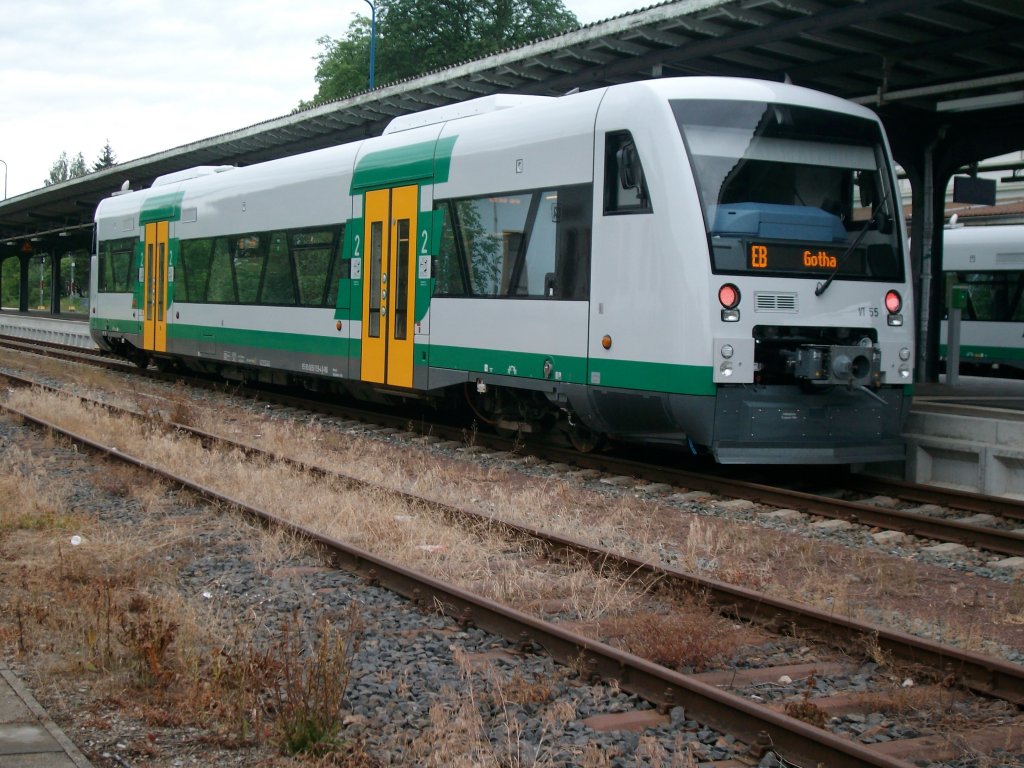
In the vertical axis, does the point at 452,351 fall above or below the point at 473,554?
above

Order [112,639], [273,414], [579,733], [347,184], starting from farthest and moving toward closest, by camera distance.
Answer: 1. [273,414]
2. [347,184]
3. [112,639]
4. [579,733]

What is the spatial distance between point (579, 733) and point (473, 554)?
3.07m

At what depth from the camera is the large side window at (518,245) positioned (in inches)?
422

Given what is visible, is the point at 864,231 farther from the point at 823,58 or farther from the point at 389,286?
the point at 389,286

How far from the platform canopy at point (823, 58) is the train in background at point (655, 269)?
1787 mm

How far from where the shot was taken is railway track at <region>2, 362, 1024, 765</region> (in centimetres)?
439

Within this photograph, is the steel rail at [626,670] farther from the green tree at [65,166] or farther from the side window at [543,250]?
the green tree at [65,166]

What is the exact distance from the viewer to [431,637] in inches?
232

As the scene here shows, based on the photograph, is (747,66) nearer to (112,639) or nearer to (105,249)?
(112,639)

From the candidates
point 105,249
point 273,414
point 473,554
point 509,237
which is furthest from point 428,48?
point 473,554

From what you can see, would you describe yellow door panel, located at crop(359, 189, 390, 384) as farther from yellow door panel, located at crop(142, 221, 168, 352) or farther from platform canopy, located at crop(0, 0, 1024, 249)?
yellow door panel, located at crop(142, 221, 168, 352)

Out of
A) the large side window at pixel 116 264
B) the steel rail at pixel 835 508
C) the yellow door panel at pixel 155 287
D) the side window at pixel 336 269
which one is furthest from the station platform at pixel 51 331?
the steel rail at pixel 835 508

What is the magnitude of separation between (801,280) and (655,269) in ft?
4.06

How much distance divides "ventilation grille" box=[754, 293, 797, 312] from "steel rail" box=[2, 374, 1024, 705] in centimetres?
290
